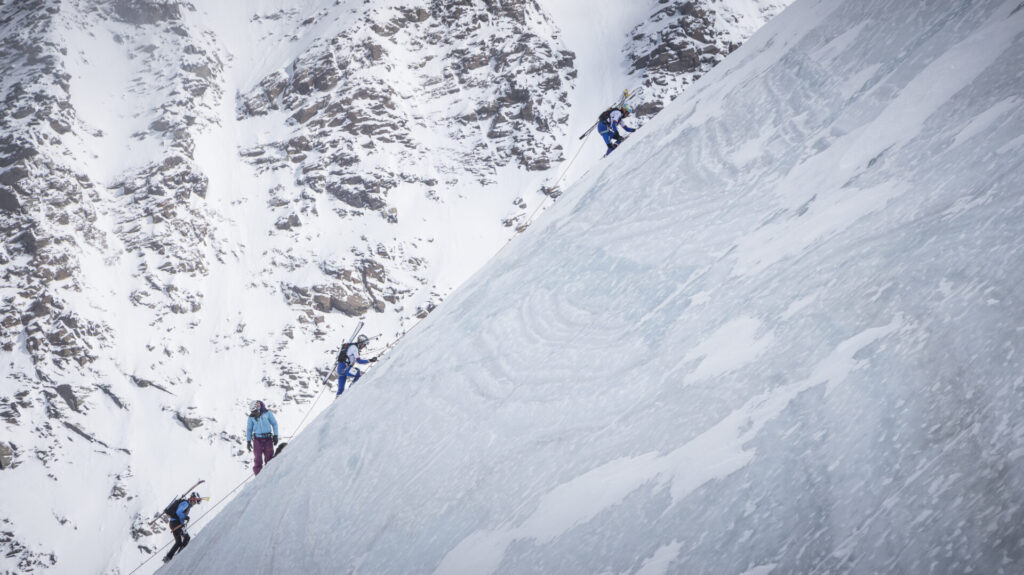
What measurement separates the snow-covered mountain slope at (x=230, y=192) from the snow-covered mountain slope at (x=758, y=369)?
2539 inches

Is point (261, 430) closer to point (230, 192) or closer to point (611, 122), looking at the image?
point (611, 122)

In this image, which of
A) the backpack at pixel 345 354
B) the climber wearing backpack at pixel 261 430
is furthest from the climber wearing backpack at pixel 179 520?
the backpack at pixel 345 354

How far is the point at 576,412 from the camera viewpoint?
1562mm

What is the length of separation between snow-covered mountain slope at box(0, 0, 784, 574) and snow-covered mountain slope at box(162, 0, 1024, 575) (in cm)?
6449

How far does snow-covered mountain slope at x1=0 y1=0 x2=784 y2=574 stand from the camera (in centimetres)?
6378

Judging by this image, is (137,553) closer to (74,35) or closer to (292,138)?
(292,138)

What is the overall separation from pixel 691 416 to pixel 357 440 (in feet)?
5.33

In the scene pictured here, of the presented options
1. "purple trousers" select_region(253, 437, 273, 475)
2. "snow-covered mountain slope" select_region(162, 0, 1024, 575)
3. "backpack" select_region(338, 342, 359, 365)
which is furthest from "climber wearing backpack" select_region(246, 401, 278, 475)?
"snow-covered mountain slope" select_region(162, 0, 1024, 575)

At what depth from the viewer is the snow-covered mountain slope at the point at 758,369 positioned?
2.95 feet

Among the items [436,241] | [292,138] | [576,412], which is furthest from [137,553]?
[576,412]

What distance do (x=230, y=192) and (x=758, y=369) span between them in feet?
326

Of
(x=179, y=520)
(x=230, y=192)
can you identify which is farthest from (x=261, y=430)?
(x=230, y=192)

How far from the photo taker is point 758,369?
4.11 feet

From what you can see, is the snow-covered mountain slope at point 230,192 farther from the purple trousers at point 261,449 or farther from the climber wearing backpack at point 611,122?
the purple trousers at point 261,449
